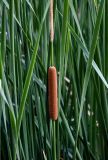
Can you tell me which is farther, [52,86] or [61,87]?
[61,87]

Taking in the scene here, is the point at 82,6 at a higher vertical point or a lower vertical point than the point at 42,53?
higher

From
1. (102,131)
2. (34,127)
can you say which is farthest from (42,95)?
(102,131)

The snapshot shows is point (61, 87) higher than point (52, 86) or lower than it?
higher

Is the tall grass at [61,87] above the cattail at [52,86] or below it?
above

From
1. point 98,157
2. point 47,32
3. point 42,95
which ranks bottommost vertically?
point 98,157

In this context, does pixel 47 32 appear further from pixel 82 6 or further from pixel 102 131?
pixel 102 131

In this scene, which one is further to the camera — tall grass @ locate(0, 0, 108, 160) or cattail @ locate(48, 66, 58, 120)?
tall grass @ locate(0, 0, 108, 160)

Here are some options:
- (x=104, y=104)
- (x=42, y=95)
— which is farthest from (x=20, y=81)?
(x=104, y=104)

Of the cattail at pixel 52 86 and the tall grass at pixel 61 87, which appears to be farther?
the tall grass at pixel 61 87

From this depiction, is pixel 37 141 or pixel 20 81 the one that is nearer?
pixel 20 81

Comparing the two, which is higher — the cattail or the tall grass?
the tall grass
